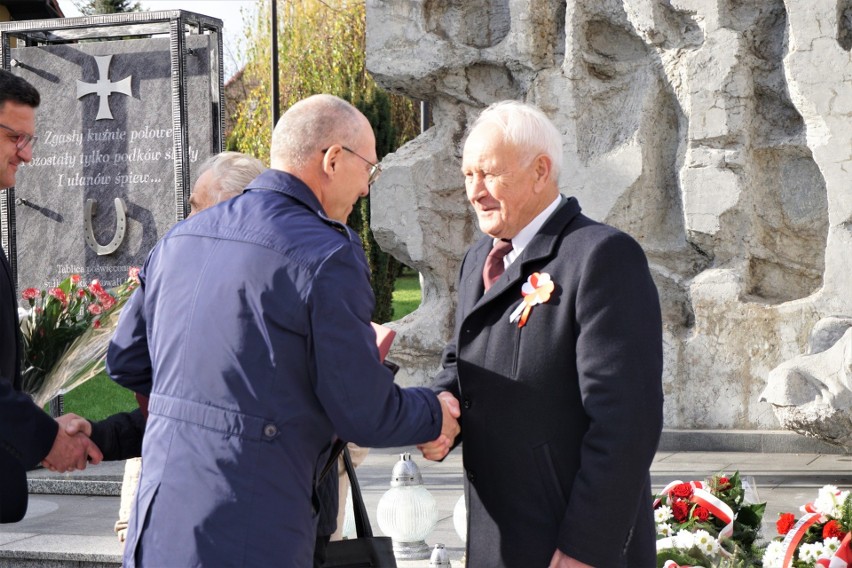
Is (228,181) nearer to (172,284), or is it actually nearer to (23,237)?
(172,284)

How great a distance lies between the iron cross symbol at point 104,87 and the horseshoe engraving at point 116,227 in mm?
567

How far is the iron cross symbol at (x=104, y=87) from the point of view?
7.31 metres

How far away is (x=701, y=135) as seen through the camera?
25.1 feet

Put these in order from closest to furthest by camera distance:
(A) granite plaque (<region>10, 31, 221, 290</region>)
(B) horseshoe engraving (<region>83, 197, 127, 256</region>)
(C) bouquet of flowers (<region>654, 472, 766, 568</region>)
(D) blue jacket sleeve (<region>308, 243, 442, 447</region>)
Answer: (D) blue jacket sleeve (<region>308, 243, 442, 447</region>)
(C) bouquet of flowers (<region>654, 472, 766, 568</region>)
(A) granite plaque (<region>10, 31, 221, 290</region>)
(B) horseshoe engraving (<region>83, 197, 127, 256</region>)

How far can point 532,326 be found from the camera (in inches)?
110

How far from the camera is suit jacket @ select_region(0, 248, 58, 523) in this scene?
3.33 metres

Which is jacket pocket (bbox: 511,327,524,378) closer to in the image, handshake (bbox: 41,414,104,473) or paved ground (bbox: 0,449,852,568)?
handshake (bbox: 41,414,104,473)

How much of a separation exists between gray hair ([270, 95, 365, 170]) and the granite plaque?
4349 millimetres

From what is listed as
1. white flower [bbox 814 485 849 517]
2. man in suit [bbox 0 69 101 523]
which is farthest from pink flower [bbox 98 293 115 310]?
white flower [bbox 814 485 849 517]

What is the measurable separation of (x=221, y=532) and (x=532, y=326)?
88cm

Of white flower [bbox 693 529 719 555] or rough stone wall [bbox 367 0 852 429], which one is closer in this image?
white flower [bbox 693 529 719 555]

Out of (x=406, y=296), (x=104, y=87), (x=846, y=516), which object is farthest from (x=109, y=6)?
(x=846, y=516)

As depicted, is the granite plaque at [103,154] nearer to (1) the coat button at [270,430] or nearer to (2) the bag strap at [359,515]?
(2) the bag strap at [359,515]

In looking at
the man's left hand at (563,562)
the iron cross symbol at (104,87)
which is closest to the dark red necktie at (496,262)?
the man's left hand at (563,562)
